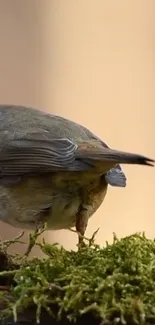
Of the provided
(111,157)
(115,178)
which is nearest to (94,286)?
(111,157)

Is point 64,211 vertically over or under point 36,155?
under

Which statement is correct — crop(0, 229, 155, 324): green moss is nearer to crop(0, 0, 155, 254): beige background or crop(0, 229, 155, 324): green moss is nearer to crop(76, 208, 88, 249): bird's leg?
crop(76, 208, 88, 249): bird's leg

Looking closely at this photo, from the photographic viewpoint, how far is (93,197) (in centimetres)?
179

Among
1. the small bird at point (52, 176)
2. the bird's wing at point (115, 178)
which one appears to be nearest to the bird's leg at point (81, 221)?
the small bird at point (52, 176)

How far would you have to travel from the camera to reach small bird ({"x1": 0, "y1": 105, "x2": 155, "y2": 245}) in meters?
1.70

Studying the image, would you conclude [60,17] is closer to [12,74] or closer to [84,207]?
[12,74]

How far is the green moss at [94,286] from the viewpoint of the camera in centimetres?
118

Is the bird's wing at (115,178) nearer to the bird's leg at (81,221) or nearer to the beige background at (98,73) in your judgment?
the bird's leg at (81,221)

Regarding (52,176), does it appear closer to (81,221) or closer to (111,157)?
(81,221)

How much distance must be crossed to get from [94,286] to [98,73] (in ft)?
7.24

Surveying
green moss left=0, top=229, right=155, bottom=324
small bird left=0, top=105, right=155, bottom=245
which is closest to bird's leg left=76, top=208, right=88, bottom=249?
small bird left=0, top=105, right=155, bottom=245

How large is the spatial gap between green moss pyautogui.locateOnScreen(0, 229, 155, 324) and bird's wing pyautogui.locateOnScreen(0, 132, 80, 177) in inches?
12.2

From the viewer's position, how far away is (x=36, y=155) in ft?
5.79

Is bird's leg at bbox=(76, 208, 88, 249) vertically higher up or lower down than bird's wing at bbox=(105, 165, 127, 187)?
lower down
